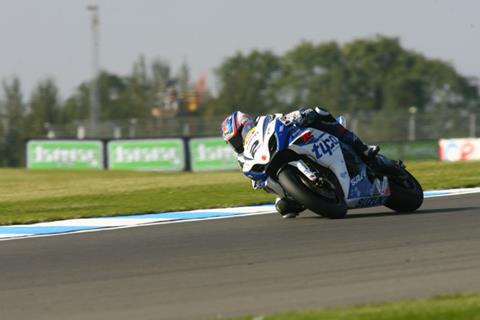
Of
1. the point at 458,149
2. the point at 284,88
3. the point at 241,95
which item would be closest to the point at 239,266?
the point at 458,149

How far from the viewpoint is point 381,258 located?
8.33 m

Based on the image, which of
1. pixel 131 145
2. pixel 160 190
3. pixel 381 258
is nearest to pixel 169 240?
pixel 381 258

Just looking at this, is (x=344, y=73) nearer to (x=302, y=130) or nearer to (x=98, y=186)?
(x=98, y=186)

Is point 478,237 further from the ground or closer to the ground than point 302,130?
closer to the ground

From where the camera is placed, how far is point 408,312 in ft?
20.2

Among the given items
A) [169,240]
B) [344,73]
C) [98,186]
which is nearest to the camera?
[169,240]

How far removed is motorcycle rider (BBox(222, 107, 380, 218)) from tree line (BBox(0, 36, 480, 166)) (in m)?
41.8

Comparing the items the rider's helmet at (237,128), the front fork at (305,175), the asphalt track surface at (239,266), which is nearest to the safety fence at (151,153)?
the asphalt track surface at (239,266)

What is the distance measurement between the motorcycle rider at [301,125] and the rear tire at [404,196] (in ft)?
1.35

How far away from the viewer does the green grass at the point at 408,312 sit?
6.04 m

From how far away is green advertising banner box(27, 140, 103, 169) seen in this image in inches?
1303

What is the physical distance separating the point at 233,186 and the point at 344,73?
73509 mm

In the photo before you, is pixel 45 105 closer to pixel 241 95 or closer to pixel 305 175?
pixel 241 95

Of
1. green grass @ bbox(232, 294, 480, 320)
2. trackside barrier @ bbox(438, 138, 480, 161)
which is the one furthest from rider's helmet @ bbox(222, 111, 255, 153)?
trackside barrier @ bbox(438, 138, 480, 161)
